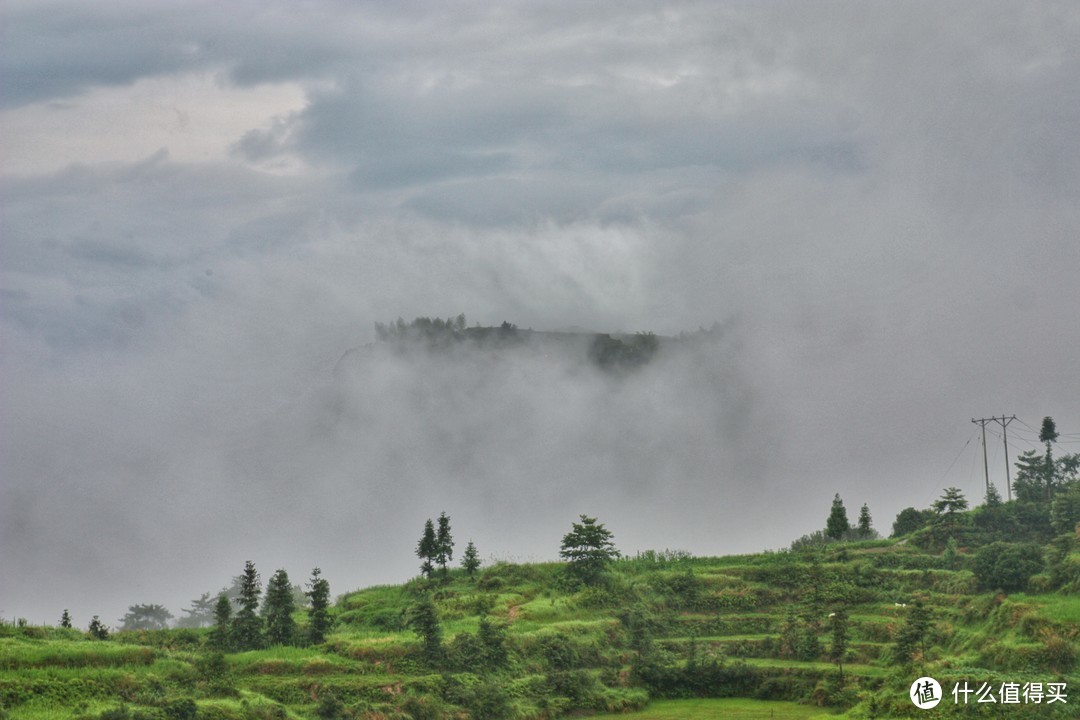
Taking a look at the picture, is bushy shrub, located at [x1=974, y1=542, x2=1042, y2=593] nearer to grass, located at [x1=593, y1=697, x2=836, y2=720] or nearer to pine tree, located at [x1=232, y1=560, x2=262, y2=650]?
grass, located at [x1=593, y1=697, x2=836, y2=720]

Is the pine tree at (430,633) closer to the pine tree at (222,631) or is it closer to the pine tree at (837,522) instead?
the pine tree at (222,631)

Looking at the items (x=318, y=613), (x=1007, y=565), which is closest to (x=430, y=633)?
(x=318, y=613)

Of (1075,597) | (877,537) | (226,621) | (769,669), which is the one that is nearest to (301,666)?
(226,621)

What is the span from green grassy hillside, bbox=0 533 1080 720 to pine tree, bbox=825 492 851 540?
6.63m

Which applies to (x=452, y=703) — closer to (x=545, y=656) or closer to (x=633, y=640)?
(x=545, y=656)

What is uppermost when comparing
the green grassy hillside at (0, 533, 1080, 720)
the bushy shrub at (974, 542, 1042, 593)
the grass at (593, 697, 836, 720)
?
the bushy shrub at (974, 542, 1042, 593)

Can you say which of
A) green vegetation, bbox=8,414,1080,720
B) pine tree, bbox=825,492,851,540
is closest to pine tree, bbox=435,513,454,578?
green vegetation, bbox=8,414,1080,720

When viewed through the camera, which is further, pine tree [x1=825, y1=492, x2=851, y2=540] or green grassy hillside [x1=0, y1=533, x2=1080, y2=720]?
pine tree [x1=825, y1=492, x2=851, y2=540]

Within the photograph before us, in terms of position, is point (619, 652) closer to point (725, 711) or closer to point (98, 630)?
point (725, 711)

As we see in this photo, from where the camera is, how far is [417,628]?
163 feet

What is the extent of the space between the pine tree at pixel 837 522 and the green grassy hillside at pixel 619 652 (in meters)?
6.63

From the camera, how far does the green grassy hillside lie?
1582 inches

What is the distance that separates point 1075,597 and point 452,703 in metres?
26.4

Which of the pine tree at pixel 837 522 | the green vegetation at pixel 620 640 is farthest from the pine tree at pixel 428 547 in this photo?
the pine tree at pixel 837 522
